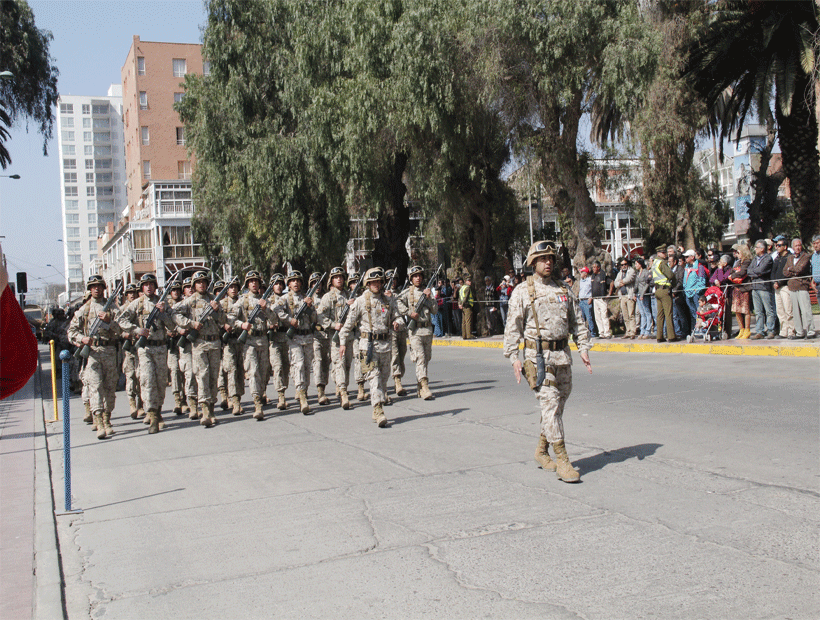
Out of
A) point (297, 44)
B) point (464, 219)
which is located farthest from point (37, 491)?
point (297, 44)

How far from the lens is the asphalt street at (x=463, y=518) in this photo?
14.2 ft

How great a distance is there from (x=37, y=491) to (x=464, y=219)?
1950cm

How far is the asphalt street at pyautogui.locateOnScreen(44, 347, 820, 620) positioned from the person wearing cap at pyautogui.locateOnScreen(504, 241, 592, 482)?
46 centimetres

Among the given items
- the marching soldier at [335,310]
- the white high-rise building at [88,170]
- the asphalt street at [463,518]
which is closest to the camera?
the asphalt street at [463,518]

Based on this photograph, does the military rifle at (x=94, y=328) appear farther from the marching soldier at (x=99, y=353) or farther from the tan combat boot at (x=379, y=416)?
the tan combat boot at (x=379, y=416)

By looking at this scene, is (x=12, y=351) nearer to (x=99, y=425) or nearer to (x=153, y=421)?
(x=153, y=421)

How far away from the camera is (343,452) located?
8398 mm

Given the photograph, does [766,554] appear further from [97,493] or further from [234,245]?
[234,245]

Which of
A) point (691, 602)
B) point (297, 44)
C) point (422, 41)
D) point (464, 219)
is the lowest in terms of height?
point (691, 602)

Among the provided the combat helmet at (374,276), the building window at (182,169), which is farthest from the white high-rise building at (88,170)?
the combat helmet at (374,276)

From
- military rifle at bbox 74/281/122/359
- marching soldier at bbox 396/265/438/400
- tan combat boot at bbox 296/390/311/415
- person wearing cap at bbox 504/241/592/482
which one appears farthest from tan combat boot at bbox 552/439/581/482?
military rifle at bbox 74/281/122/359

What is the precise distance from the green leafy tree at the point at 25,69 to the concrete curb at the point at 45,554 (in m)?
20.6

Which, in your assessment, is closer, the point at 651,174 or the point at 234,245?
the point at 651,174

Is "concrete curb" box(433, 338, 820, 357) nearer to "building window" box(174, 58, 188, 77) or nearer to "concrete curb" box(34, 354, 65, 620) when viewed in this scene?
"concrete curb" box(34, 354, 65, 620)
